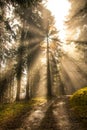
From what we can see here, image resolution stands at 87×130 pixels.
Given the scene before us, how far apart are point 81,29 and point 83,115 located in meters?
19.2

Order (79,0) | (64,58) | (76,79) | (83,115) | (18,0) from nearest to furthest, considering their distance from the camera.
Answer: (83,115) → (18,0) → (79,0) → (64,58) → (76,79)

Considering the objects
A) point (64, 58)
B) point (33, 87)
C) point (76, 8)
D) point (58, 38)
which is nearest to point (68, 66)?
point (64, 58)

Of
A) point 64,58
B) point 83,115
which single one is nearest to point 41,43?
point 64,58

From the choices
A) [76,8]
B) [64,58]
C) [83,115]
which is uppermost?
[76,8]

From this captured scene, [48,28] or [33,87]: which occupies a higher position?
[48,28]

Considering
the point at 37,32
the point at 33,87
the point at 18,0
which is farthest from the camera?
the point at 33,87

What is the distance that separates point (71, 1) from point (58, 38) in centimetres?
619

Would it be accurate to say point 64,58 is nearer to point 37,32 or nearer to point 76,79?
point 76,79

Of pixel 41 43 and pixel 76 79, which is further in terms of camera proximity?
pixel 76 79

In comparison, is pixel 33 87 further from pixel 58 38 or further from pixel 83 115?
pixel 83 115

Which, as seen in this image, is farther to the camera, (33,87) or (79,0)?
(33,87)

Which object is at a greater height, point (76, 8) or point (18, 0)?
point (76, 8)

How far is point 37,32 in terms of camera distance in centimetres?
2652

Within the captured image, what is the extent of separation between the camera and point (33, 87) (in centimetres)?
3506
